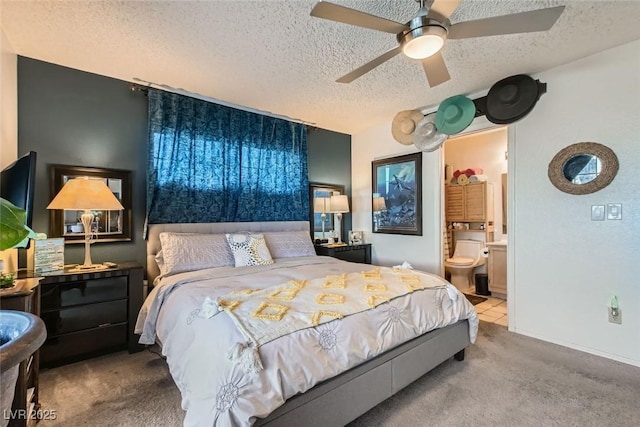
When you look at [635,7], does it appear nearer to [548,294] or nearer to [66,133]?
[548,294]

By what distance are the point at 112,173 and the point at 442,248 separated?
12.8 ft

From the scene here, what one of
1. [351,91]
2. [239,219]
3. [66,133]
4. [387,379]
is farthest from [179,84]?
[387,379]

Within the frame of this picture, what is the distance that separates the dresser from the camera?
231cm

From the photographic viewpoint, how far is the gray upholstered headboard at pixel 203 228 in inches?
119

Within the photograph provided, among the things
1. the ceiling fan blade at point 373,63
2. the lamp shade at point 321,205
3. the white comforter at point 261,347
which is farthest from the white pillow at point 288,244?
the ceiling fan blade at point 373,63

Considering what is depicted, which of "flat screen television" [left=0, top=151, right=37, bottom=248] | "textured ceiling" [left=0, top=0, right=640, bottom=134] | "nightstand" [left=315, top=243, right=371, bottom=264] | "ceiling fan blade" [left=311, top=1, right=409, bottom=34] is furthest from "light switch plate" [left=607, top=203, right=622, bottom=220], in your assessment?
"flat screen television" [left=0, top=151, right=37, bottom=248]

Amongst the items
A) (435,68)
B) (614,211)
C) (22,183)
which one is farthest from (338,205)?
(22,183)

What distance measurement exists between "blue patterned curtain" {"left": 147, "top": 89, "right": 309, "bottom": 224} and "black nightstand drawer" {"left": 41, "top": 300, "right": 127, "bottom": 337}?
889 millimetres

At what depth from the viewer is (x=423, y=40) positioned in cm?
172

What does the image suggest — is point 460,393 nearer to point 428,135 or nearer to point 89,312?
point 428,135

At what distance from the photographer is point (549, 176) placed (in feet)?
9.39

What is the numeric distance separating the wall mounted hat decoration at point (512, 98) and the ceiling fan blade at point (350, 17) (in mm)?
1985

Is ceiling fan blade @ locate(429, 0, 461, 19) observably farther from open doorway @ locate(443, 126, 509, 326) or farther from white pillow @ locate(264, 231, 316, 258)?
open doorway @ locate(443, 126, 509, 326)

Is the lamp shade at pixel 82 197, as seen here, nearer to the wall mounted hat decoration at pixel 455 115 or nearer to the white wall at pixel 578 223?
the wall mounted hat decoration at pixel 455 115
